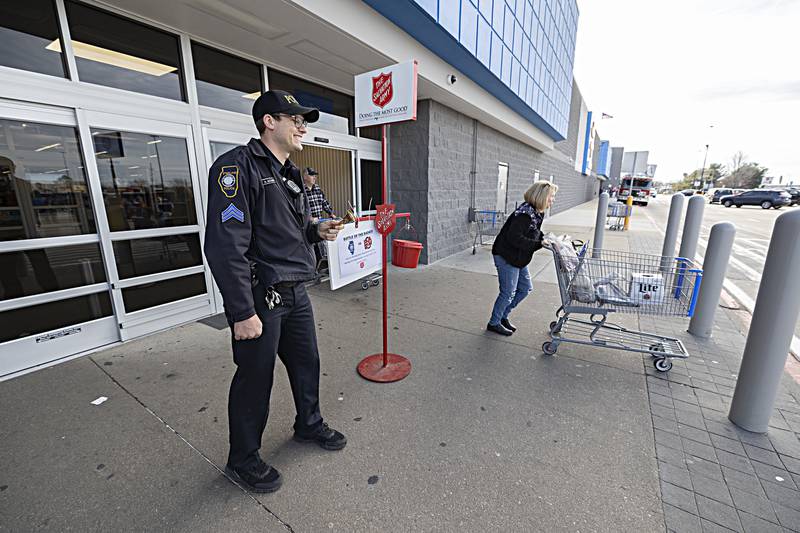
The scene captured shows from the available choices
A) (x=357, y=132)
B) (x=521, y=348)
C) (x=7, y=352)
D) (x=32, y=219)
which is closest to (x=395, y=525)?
(x=521, y=348)

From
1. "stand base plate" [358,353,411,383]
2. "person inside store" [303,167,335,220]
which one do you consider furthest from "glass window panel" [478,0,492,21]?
"stand base plate" [358,353,411,383]

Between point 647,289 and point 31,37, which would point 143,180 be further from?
point 647,289

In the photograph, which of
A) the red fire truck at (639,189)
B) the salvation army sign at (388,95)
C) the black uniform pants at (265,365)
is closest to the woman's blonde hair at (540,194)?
the salvation army sign at (388,95)

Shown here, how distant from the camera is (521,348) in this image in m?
3.86

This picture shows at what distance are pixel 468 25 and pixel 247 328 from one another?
6458mm

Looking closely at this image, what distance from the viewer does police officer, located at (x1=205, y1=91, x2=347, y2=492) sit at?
1724mm

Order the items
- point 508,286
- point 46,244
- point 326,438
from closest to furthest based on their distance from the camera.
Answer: point 326,438 < point 46,244 < point 508,286

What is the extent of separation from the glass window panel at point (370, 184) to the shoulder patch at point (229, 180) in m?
5.57

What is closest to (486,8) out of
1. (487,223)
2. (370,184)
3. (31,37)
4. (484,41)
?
(484,41)

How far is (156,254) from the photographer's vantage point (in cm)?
417

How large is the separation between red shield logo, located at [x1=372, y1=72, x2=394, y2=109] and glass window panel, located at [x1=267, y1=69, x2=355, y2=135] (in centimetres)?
313

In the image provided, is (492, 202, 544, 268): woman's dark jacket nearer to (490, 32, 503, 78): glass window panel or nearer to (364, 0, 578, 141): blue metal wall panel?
(364, 0, 578, 141): blue metal wall panel

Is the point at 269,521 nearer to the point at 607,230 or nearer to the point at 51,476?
the point at 51,476

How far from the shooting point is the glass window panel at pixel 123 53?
11.3 ft
